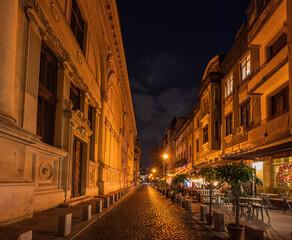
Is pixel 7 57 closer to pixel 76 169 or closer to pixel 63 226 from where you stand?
pixel 63 226

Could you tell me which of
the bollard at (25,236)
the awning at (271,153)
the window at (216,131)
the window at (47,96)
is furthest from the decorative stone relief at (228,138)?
the bollard at (25,236)

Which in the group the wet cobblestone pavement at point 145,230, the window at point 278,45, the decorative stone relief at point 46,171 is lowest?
the wet cobblestone pavement at point 145,230

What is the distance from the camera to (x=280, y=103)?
14453 mm

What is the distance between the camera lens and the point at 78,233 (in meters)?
7.37

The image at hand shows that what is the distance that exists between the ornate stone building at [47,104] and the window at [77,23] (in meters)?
0.06

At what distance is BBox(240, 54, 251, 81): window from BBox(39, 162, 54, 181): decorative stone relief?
42.5 feet

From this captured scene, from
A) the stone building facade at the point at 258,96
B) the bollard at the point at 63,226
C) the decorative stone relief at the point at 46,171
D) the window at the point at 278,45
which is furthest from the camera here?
the window at the point at 278,45

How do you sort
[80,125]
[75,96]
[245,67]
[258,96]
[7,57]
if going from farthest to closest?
[245,67] → [75,96] → [80,125] → [258,96] → [7,57]

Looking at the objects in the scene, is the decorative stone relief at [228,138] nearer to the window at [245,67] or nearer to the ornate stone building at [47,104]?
the window at [245,67]

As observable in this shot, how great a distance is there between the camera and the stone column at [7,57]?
7718 millimetres

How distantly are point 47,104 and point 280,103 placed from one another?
1161 centimetres

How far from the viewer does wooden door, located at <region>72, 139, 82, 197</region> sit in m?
16.6

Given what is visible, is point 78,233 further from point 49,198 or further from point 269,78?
point 269,78

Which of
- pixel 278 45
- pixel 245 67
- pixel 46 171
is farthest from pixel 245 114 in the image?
pixel 46 171
